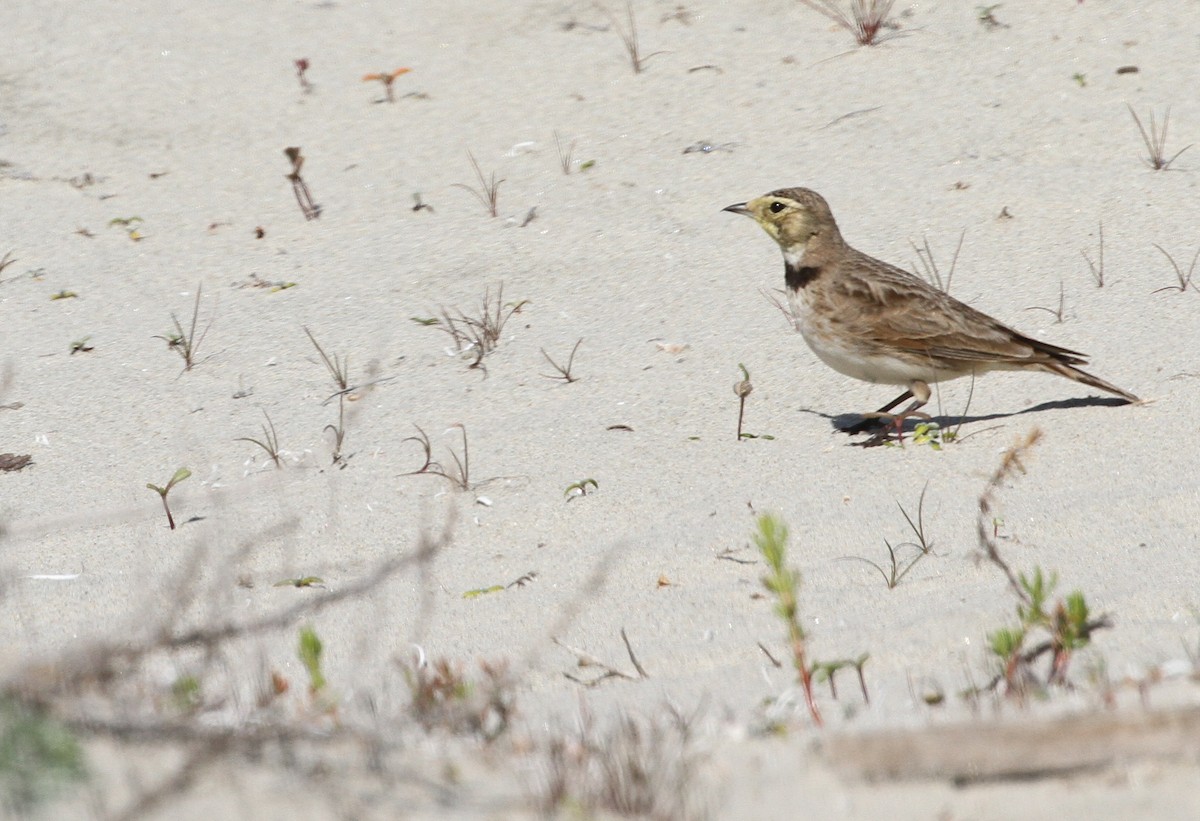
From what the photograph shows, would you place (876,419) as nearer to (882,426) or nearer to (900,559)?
(882,426)

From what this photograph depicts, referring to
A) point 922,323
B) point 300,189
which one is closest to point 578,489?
point 922,323

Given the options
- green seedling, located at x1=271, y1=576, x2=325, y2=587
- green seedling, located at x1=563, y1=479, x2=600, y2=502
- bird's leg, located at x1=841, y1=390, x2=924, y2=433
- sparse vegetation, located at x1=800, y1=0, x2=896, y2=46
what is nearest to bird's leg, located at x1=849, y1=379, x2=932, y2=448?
bird's leg, located at x1=841, y1=390, x2=924, y2=433

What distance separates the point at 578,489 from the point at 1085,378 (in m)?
2.01

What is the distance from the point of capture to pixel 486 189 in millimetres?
7773

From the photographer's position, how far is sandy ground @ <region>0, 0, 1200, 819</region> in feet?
12.1

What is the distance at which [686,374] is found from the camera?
6133mm

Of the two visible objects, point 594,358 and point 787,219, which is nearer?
point 787,219

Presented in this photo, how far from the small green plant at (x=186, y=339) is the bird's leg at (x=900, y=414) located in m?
3.07

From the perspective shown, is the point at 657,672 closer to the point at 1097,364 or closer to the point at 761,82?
the point at 1097,364

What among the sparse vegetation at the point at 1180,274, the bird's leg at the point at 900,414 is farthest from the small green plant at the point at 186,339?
the sparse vegetation at the point at 1180,274

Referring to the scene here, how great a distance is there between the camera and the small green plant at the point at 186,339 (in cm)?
650

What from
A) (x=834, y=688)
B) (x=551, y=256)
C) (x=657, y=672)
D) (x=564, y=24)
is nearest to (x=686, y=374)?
(x=551, y=256)

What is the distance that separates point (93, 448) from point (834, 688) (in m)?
3.75

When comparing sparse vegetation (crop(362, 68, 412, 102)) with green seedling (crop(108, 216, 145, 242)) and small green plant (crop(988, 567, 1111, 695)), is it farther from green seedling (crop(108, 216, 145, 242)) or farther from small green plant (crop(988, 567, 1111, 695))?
small green plant (crop(988, 567, 1111, 695))
